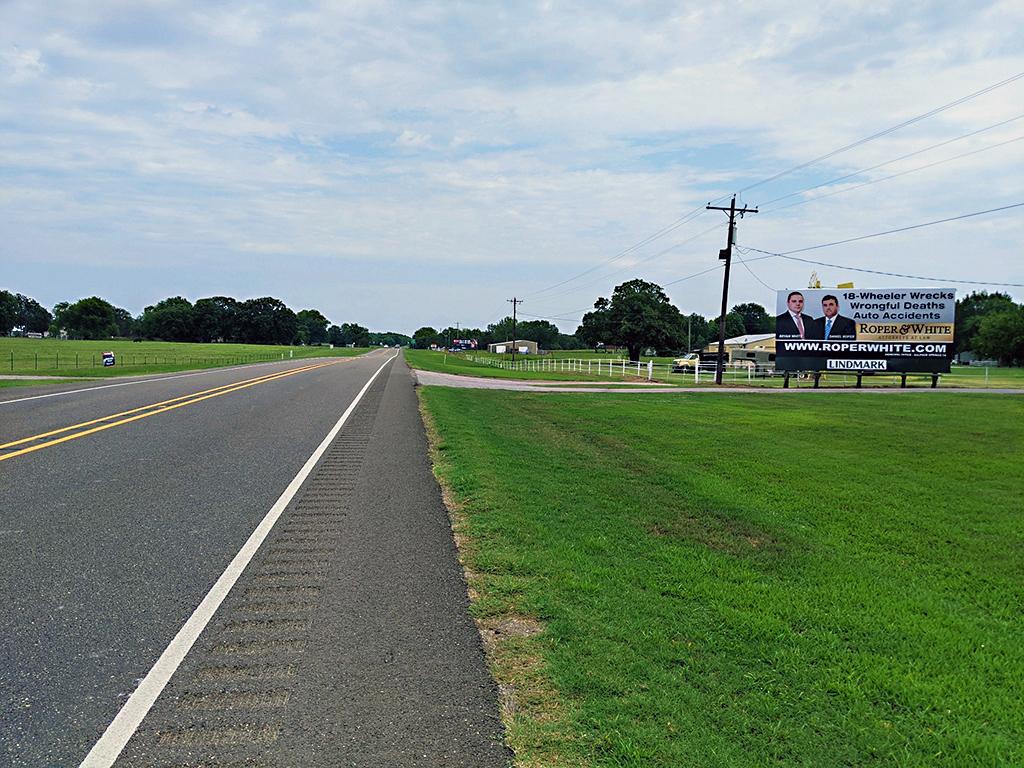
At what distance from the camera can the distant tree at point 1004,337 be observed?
91125 mm

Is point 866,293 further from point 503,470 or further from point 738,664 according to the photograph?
point 738,664

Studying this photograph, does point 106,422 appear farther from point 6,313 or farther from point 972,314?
point 6,313

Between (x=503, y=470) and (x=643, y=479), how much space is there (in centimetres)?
188

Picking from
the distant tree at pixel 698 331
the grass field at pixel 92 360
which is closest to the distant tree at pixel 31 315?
the grass field at pixel 92 360

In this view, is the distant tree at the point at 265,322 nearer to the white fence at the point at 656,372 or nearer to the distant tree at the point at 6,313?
the distant tree at the point at 6,313

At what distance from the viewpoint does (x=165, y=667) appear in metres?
3.79

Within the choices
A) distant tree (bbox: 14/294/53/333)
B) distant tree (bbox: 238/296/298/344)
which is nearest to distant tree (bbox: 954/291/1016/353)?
distant tree (bbox: 238/296/298/344)

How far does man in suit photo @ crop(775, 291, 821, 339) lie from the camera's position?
3644 cm

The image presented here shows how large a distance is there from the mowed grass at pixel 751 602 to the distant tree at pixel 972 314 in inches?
4242

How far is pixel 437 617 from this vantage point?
4.60 m

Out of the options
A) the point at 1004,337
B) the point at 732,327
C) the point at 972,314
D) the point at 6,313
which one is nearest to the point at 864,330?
the point at 1004,337

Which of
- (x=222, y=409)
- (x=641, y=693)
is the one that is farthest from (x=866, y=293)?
(x=641, y=693)

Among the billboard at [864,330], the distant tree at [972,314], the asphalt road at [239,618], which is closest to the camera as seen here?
the asphalt road at [239,618]

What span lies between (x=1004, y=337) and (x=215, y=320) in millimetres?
164481
